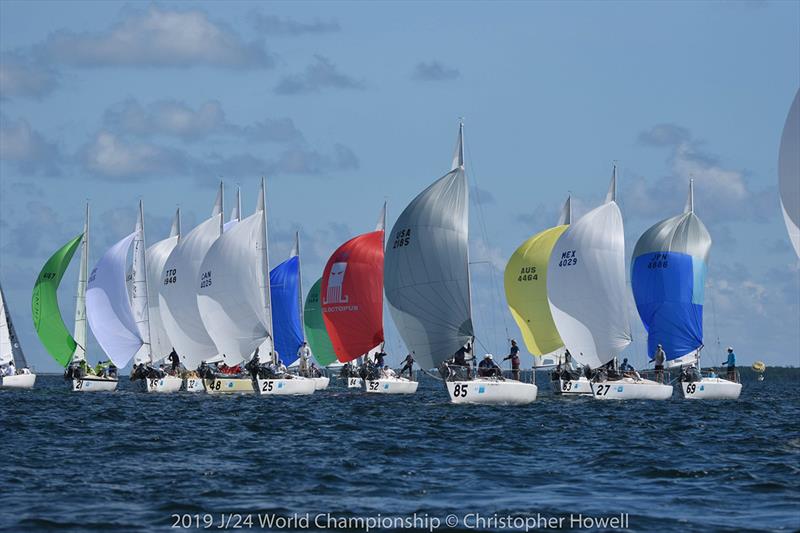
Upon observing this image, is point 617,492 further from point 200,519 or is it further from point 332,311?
point 332,311

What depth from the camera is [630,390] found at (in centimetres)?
5638

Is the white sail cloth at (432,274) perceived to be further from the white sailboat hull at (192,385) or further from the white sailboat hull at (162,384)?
the white sailboat hull at (162,384)

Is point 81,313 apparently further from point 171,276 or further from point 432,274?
point 432,274

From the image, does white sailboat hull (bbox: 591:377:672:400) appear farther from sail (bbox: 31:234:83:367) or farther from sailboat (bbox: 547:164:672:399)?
sail (bbox: 31:234:83:367)

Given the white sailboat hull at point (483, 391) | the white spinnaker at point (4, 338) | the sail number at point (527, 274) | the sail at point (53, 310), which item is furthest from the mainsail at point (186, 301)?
the white sailboat hull at point (483, 391)

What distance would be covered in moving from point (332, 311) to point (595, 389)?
47.2 ft

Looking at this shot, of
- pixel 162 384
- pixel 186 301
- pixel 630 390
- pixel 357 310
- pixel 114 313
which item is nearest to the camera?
pixel 630 390

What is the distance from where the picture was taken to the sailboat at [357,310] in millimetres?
63125

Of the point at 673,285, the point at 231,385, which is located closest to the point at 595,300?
the point at 673,285

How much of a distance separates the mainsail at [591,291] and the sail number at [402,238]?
1069cm

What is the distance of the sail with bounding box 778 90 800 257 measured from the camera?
31.0 meters

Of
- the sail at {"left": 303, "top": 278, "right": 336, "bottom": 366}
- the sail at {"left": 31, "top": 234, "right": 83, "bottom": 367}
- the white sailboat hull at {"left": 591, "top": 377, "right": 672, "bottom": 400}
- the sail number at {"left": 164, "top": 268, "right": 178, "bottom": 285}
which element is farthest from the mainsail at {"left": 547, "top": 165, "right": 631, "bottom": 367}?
the sail at {"left": 303, "top": 278, "right": 336, "bottom": 366}

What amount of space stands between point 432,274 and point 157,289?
34.8m

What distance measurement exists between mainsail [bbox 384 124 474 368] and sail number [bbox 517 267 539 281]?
47.6 feet
